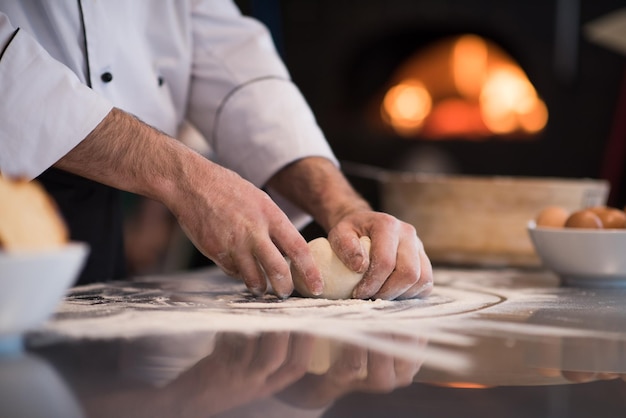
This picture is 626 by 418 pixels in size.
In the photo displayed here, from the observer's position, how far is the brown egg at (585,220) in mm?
1330

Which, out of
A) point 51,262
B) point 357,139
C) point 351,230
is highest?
point 51,262

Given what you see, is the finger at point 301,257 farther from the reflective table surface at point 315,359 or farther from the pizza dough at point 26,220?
the pizza dough at point 26,220

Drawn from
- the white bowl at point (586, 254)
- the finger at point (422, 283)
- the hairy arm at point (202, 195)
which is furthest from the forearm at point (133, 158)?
the white bowl at point (586, 254)

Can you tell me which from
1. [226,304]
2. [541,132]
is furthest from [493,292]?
[541,132]

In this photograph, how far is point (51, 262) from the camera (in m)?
0.61

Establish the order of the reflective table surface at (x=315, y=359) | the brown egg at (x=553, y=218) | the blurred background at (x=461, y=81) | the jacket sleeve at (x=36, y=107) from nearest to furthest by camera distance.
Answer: the reflective table surface at (x=315, y=359), the jacket sleeve at (x=36, y=107), the brown egg at (x=553, y=218), the blurred background at (x=461, y=81)

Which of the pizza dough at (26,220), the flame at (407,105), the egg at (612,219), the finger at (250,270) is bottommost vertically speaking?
the flame at (407,105)

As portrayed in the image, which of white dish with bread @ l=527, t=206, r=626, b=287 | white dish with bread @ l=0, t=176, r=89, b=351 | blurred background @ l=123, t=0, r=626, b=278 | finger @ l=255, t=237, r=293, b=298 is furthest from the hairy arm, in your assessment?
blurred background @ l=123, t=0, r=626, b=278

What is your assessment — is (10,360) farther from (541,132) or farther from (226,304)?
(541,132)

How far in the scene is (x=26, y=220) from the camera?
0.63 meters

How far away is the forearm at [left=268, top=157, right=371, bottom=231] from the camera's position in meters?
1.35

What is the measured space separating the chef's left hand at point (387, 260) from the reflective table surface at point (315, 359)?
0.03m

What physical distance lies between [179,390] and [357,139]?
371 cm

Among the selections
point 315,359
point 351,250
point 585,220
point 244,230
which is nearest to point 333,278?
point 351,250
